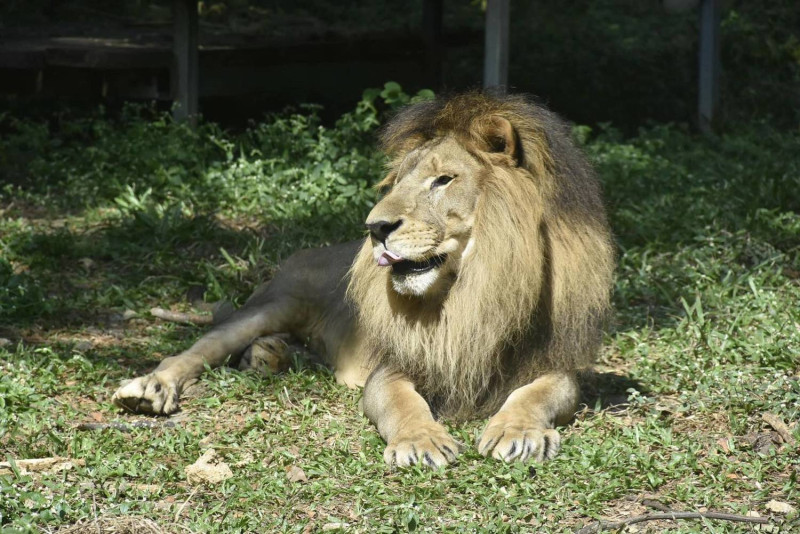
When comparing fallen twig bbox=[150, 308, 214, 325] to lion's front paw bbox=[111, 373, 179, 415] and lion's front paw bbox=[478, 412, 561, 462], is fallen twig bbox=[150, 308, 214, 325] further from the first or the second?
lion's front paw bbox=[478, 412, 561, 462]

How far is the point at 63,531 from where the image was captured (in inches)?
121

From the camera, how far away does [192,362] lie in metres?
4.55

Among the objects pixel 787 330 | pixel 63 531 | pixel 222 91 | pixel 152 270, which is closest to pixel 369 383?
pixel 63 531

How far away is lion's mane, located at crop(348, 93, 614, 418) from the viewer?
145 inches

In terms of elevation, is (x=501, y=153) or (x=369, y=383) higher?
(x=501, y=153)

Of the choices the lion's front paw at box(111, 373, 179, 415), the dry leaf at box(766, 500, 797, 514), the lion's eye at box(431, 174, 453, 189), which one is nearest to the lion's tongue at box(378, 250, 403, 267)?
the lion's eye at box(431, 174, 453, 189)

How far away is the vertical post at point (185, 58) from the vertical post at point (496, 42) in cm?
209

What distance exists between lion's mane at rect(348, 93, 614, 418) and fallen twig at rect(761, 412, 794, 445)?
63 centimetres

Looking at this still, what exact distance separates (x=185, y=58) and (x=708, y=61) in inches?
175

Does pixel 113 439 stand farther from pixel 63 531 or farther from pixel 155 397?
pixel 63 531

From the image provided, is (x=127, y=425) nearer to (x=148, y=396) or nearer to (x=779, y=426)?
(x=148, y=396)

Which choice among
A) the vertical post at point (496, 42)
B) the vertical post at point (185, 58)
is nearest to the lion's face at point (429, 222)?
the vertical post at point (496, 42)

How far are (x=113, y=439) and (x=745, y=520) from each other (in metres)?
2.04

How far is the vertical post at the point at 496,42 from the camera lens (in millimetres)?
7895
